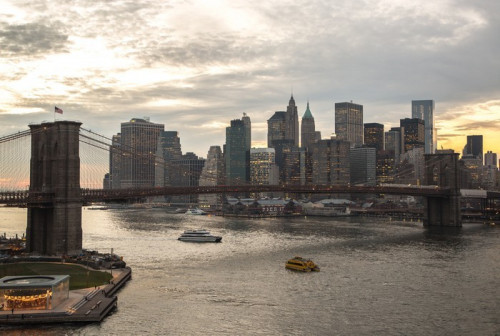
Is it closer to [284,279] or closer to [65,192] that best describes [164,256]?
[65,192]

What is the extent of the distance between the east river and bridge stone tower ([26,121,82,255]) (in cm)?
826

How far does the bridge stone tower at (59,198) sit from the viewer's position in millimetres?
57594

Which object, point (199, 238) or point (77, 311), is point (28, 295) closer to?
point (77, 311)

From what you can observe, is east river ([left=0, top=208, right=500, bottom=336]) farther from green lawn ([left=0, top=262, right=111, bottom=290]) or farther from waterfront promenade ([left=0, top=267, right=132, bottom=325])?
green lawn ([left=0, top=262, right=111, bottom=290])

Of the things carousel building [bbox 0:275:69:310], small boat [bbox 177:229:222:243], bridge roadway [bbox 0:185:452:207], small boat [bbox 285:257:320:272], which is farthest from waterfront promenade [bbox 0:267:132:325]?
small boat [bbox 177:229:222:243]

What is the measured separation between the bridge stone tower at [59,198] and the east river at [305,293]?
826 centimetres

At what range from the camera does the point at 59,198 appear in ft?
189

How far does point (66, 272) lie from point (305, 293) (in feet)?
70.0

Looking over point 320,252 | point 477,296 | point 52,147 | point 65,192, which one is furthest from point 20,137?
point 477,296

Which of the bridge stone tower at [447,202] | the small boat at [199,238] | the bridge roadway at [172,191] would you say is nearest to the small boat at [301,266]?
the bridge roadway at [172,191]

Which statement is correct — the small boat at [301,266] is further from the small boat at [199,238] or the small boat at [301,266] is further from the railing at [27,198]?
the small boat at [199,238]

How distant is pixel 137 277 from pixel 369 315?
74.7 feet

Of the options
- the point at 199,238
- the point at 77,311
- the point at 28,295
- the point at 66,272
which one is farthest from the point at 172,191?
the point at 28,295

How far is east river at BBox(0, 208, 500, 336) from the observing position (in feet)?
A: 117
